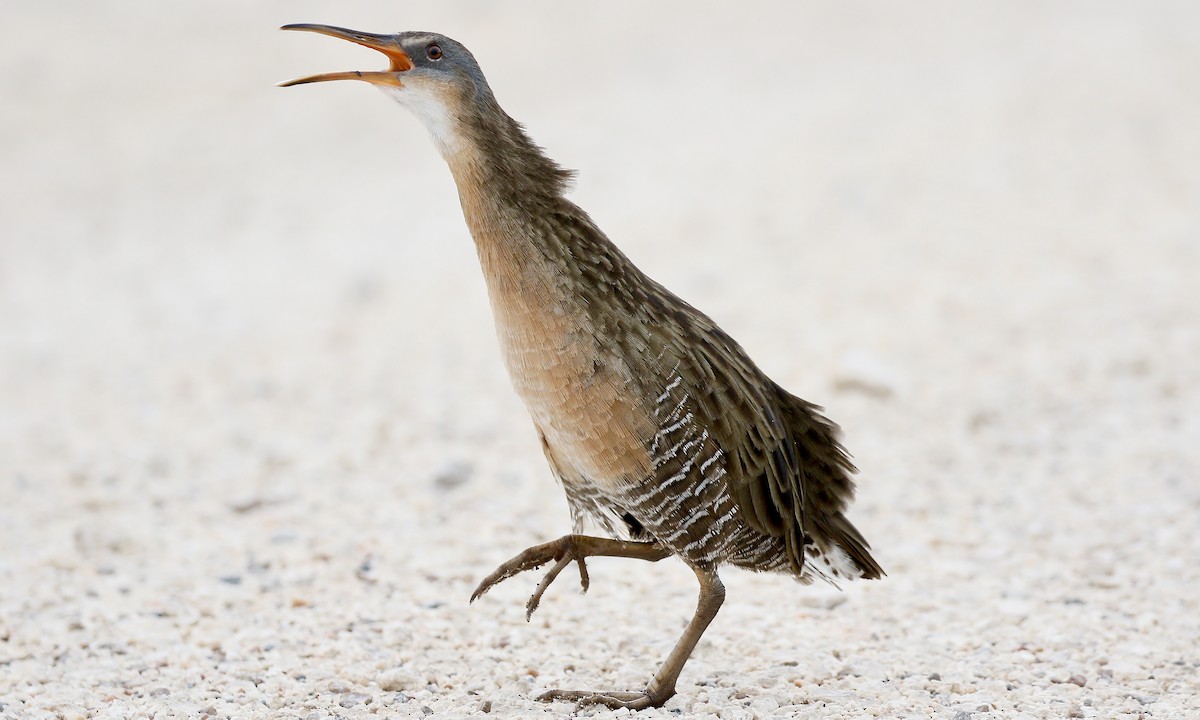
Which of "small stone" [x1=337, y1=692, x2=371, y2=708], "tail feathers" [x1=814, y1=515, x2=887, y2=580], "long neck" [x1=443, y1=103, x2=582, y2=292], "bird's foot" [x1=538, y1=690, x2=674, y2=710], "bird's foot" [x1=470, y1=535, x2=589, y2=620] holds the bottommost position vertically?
"small stone" [x1=337, y1=692, x2=371, y2=708]

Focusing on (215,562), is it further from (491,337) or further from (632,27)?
(632,27)

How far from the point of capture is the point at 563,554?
4543mm

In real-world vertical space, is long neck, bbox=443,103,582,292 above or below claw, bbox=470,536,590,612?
above

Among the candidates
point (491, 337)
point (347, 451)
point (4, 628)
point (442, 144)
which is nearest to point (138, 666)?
point (4, 628)

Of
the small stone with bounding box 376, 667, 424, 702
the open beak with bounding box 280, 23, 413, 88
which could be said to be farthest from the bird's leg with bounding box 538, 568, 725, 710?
the open beak with bounding box 280, 23, 413, 88

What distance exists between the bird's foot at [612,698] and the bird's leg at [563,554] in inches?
11.8

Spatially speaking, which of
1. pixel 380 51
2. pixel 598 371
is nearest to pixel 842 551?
pixel 598 371

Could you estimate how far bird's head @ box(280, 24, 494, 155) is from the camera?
167 inches

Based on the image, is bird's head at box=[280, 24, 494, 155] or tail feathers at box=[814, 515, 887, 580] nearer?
bird's head at box=[280, 24, 494, 155]

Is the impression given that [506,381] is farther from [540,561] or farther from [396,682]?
[540,561]

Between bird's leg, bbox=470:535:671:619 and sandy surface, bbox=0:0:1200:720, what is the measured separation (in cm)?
45

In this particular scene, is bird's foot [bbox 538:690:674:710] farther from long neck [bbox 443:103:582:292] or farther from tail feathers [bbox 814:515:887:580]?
long neck [bbox 443:103:582:292]

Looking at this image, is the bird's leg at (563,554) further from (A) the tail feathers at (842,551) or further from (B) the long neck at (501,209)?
(B) the long neck at (501,209)

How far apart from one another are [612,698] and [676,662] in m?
0.26
